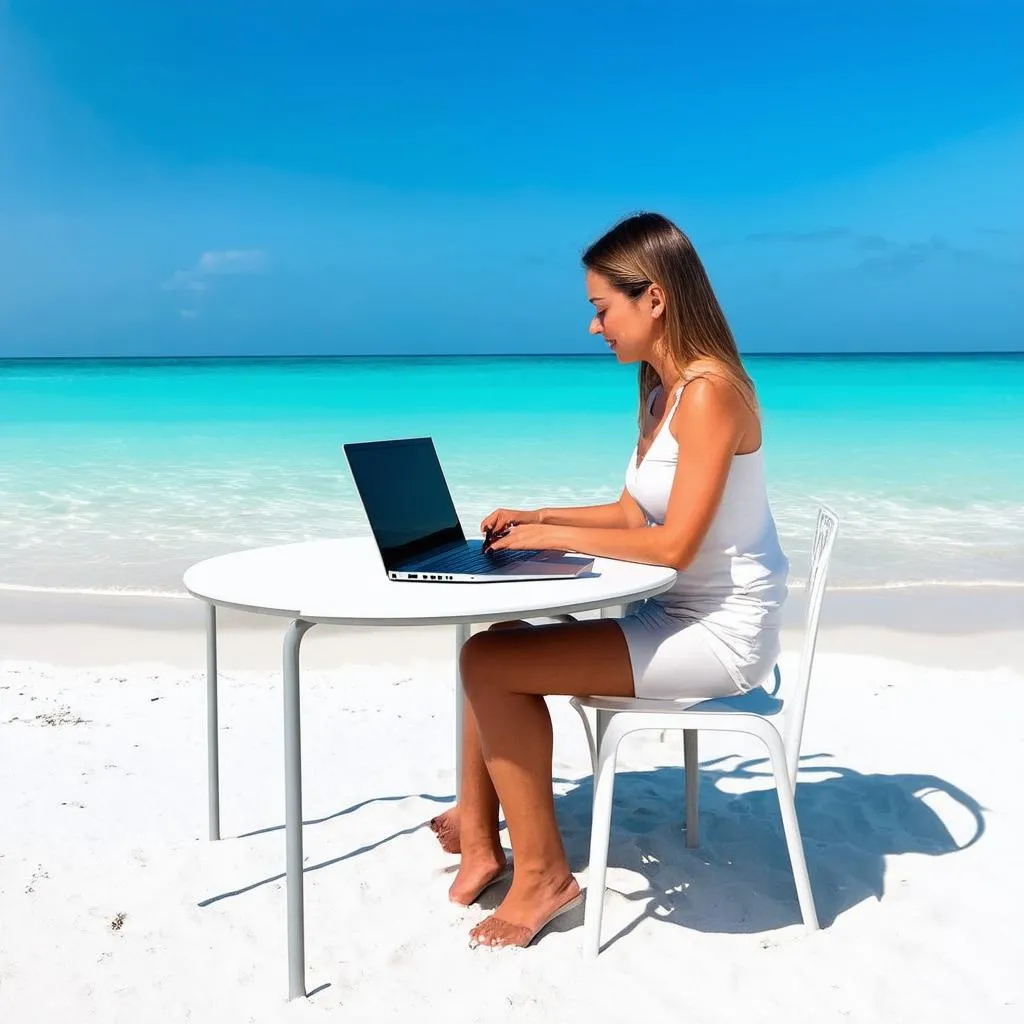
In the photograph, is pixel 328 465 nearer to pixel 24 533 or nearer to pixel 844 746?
pixel 24 533

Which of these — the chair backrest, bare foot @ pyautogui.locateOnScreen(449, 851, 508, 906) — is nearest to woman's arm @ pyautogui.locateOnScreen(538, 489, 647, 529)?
the chair backrest

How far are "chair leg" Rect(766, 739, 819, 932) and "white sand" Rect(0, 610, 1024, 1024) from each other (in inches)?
2.4

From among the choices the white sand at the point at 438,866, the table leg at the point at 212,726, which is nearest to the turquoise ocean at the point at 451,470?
the white sand at the point at 438,866

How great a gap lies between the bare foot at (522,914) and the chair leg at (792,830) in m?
0.46

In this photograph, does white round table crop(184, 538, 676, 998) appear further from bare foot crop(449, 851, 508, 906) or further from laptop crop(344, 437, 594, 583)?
bare foot crop(449, 851, 508, 906)

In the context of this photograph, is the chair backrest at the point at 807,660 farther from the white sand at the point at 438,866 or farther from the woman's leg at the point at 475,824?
the woman's leg at the point at 475,824

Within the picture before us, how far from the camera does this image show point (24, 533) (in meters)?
7.76

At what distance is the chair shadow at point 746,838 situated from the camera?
94.4 inches

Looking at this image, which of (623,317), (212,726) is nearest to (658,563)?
(623,317)

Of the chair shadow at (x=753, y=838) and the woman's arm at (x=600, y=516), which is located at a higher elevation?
the woman's arm at (x=600, y=516)

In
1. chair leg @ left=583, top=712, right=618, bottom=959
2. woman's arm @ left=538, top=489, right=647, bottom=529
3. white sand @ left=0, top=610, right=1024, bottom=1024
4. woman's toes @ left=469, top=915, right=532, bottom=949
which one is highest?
woman's arm @ left=538, top=489, right=647, bottom=529

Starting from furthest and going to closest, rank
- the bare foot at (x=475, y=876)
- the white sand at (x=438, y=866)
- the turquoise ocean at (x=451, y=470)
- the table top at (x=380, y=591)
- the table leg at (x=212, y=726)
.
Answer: the turquoise ocean at (x=451, y=470) < the table leg at (x=212, y=726) < the bare foot at (x=475, y=876) < the white sand at (x=438, y=866) < the table top at (x=380, y=591)

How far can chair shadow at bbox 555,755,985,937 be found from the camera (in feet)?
7.87

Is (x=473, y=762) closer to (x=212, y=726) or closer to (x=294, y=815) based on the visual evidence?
(x=294, y=815)
